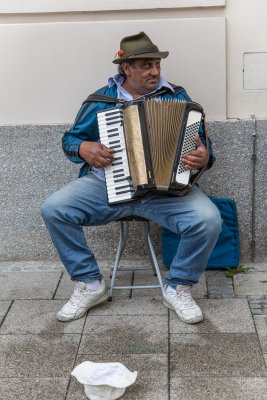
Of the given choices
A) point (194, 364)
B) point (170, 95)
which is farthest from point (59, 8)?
point (194, 364)

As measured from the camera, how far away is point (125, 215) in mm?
3852

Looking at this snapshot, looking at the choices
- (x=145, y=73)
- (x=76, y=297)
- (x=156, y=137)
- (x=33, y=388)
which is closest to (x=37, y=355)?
(x=33, y=388)

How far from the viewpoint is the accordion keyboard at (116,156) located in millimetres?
3623

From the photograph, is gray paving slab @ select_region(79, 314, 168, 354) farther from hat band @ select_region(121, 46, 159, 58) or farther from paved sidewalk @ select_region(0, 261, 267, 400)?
hat band @ select_region(121, 46, 159, 58)

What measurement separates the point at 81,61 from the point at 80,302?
1.61m

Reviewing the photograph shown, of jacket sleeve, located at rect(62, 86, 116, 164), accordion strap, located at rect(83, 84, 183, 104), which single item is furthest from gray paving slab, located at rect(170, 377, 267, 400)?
accordion strap, located at rect(83, 84, 183, 104)

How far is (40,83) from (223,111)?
126cm

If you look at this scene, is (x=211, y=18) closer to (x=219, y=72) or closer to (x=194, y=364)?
(x=219, y=72)

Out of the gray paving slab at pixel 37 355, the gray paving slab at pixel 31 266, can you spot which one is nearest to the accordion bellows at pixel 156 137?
the gray paving slab at pixel 37 355

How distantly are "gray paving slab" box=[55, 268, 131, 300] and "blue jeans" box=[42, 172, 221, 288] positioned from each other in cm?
29

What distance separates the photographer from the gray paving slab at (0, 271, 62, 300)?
4.14m

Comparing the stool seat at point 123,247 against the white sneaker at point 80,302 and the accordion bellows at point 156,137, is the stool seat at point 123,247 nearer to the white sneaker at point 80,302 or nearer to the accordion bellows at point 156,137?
the white sneaker at point 80,302

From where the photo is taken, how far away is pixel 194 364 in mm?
3256

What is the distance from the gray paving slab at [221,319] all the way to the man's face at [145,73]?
4.46ft
